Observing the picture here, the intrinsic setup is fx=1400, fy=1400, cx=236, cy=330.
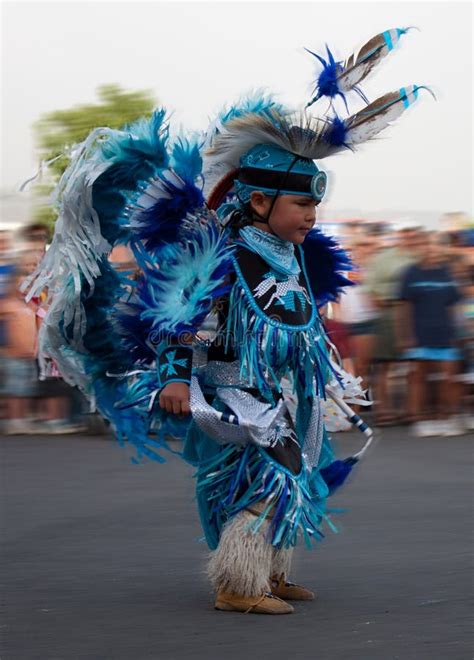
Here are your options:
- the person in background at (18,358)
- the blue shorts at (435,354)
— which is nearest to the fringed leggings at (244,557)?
the person in background at (18,358)

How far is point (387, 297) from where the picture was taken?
12000 millimetres

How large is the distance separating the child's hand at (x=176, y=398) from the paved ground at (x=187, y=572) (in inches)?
30.6

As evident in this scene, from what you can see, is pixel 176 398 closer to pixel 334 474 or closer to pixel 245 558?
pixel 245 558

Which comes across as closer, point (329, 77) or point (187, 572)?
point (329, 77)

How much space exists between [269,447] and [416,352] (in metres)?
6.63

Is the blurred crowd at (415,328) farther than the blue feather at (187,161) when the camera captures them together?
Yes

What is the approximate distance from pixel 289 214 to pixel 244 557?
4.33ft

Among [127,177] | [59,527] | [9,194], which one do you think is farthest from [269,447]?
[59,527]

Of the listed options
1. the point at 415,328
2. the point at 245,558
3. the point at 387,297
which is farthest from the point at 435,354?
the point at 245,558

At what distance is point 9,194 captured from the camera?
6312 millimetres

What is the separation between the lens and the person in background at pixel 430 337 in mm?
11586

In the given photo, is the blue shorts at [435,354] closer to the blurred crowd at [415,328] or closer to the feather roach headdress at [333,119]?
the blurred crowd at [415,328]

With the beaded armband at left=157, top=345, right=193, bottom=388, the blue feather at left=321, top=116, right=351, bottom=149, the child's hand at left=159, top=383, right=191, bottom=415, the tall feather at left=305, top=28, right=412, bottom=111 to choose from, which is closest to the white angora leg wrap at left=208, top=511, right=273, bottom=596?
the child's hand at left=159, top=383, right=191, bottom=415

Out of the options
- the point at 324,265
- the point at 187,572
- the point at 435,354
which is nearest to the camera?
the point at 324,265
